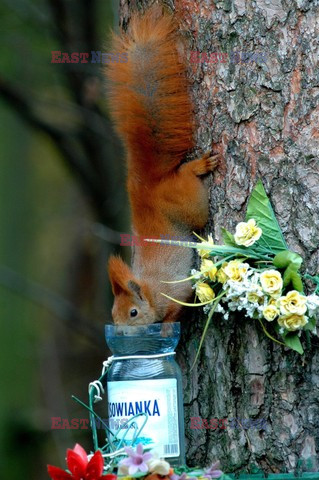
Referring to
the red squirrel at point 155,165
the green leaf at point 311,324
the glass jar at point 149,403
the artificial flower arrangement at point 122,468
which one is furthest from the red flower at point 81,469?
the red squirrel at point 155,165

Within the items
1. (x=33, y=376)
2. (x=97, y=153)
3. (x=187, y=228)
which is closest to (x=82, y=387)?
(x=33, y=376)

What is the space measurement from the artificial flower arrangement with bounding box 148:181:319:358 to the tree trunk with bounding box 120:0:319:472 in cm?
4

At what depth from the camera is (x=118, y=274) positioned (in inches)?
93.1

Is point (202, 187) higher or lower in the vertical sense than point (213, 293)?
higher

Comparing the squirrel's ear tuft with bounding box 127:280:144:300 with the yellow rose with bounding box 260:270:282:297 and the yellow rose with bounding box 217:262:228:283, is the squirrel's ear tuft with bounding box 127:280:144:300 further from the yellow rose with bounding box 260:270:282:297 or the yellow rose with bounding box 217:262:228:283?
the yellow rose with bounding box 260:270:282:297

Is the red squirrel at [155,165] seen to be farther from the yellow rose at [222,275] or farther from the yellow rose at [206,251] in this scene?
the yellow rose at [222,275]

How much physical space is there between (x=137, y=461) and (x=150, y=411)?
9.7 inches

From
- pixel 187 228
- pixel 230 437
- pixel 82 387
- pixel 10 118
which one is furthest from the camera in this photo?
pixel 10 118

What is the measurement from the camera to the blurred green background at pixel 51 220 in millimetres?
4027

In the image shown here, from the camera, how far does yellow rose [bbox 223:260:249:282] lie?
78.5 inches

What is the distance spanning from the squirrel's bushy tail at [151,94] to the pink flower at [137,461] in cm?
88

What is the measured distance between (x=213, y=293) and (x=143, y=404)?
0.31 meters

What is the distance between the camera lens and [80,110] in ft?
13.4

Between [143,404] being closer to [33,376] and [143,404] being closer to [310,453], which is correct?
[310,453]
